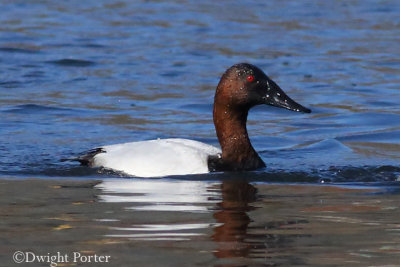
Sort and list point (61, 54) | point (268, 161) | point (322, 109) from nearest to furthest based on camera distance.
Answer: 1. point (268, 161)
2. point (322, 109)
3. point (61, 54)

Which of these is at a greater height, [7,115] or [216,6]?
[216,6]

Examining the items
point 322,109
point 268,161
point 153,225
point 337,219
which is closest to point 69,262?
point 153,225

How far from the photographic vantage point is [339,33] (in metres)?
19.5

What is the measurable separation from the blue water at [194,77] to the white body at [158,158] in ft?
0.54

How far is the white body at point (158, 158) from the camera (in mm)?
8984

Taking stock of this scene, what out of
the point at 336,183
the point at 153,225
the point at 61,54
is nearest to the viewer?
Result: the point at 153,225

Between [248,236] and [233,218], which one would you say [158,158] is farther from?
[248,236]

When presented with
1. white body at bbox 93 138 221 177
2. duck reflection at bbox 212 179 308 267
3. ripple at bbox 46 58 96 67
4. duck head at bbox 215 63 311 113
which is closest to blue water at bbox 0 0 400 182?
ripple at bbox 46 58 96 67

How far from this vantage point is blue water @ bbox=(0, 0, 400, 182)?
35.3 ft

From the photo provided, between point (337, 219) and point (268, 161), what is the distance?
339 centimetres

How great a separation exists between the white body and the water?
0.14 metres

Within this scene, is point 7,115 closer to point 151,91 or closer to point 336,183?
point 151,91

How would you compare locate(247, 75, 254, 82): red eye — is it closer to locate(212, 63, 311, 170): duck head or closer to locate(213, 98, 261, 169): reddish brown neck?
locate(212, 63, 311, 170): duck head

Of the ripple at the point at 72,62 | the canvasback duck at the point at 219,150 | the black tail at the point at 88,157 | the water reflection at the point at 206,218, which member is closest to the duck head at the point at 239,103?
the canvasback duck at the point at 219,150
